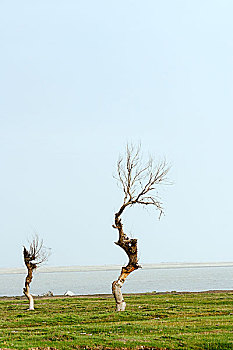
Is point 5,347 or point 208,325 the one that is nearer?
point 5,347

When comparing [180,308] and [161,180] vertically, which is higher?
[161,180]

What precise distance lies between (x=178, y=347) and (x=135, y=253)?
1673 cm

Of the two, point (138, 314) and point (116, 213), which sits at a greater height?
point (116, 213)

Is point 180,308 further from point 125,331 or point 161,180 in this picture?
point 125,331

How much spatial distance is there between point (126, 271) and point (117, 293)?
185cm

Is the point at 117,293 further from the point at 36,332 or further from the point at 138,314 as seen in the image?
the point at 36,332

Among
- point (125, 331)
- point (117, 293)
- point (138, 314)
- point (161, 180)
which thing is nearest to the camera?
point (125, 331)

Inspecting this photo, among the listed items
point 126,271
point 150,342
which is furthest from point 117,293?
point 150,342

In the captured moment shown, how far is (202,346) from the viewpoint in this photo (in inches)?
768

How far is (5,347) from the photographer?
18.7 metres

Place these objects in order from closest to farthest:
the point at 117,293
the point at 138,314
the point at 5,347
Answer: the point at 5,347 < the point at 138,314 < the point at 117,293

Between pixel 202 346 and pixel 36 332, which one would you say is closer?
pixel 202 346

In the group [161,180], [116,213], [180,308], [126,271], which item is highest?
[161,180]

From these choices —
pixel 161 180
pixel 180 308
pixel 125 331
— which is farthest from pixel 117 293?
pixel 125 331
